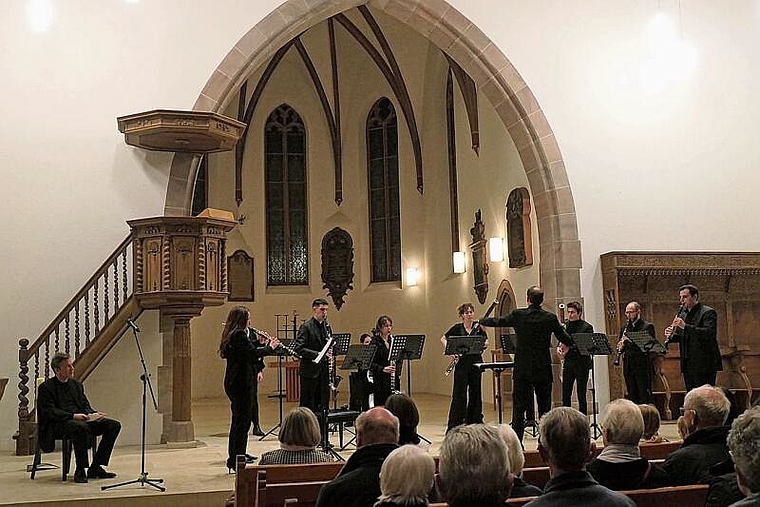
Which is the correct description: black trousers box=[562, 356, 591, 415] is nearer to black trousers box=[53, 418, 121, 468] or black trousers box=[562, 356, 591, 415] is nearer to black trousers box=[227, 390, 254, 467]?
black trousers box=[227, 390, 254, 467]

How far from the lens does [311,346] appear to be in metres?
8.78

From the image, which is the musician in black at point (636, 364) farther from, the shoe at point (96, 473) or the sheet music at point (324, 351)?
the shoe at point (96, 473)

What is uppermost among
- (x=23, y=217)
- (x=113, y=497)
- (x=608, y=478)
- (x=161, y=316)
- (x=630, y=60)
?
(x=630, y=60)

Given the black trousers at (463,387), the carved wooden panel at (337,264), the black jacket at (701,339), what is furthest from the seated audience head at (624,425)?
the carved wooden panel at (337,264)

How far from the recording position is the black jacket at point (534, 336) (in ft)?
27.3

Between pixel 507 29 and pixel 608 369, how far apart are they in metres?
4.40

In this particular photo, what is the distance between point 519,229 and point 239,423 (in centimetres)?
676

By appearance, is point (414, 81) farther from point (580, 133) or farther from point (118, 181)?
point (118, 181)

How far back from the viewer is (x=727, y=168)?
11656 mm

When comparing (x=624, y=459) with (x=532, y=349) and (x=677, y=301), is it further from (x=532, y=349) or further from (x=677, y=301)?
(x=677, y=301)

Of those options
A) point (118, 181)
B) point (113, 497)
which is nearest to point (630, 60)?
point (118, 181)

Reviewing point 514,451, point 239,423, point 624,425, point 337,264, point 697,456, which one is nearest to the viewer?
point 514,451

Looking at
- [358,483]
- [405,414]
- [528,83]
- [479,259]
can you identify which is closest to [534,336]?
[405,414]

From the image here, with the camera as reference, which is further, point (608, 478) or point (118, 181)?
point (118, 181)
